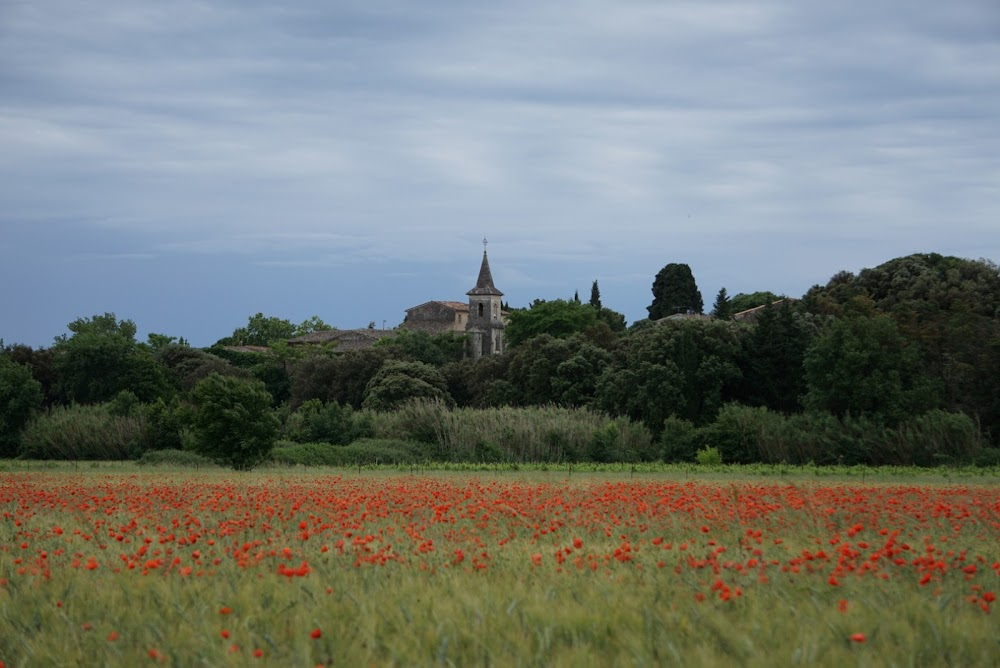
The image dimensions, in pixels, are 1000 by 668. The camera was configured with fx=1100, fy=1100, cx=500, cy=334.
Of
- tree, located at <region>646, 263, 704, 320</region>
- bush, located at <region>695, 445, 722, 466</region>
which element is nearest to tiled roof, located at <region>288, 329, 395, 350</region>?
tree, located at <region>646, 263, 704, 320</region>

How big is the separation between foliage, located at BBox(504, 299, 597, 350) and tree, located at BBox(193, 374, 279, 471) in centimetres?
8767

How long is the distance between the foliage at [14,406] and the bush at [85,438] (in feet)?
6.72

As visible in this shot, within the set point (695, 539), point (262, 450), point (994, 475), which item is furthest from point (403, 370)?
point (695, 539)

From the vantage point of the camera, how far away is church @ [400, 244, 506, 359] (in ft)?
521

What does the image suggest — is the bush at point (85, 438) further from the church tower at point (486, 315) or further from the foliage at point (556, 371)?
the church tower at point (486, 315)

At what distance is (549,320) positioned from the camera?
415ft

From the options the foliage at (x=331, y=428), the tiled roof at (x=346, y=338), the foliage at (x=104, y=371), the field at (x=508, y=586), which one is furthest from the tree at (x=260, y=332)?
the field at (x=508, y=586)

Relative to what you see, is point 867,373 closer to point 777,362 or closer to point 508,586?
point 777,362

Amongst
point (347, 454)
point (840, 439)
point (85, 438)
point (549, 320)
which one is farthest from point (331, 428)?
point (549, 320)

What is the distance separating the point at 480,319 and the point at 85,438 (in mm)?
111175

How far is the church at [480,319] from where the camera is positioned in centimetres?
15888

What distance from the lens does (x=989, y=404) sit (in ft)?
182

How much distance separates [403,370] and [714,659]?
8323 cm

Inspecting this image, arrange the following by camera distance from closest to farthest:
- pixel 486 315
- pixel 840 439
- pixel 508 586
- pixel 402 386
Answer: pixel 508 586, pixel 840 439, pixel 402 386, pixel 486 315
